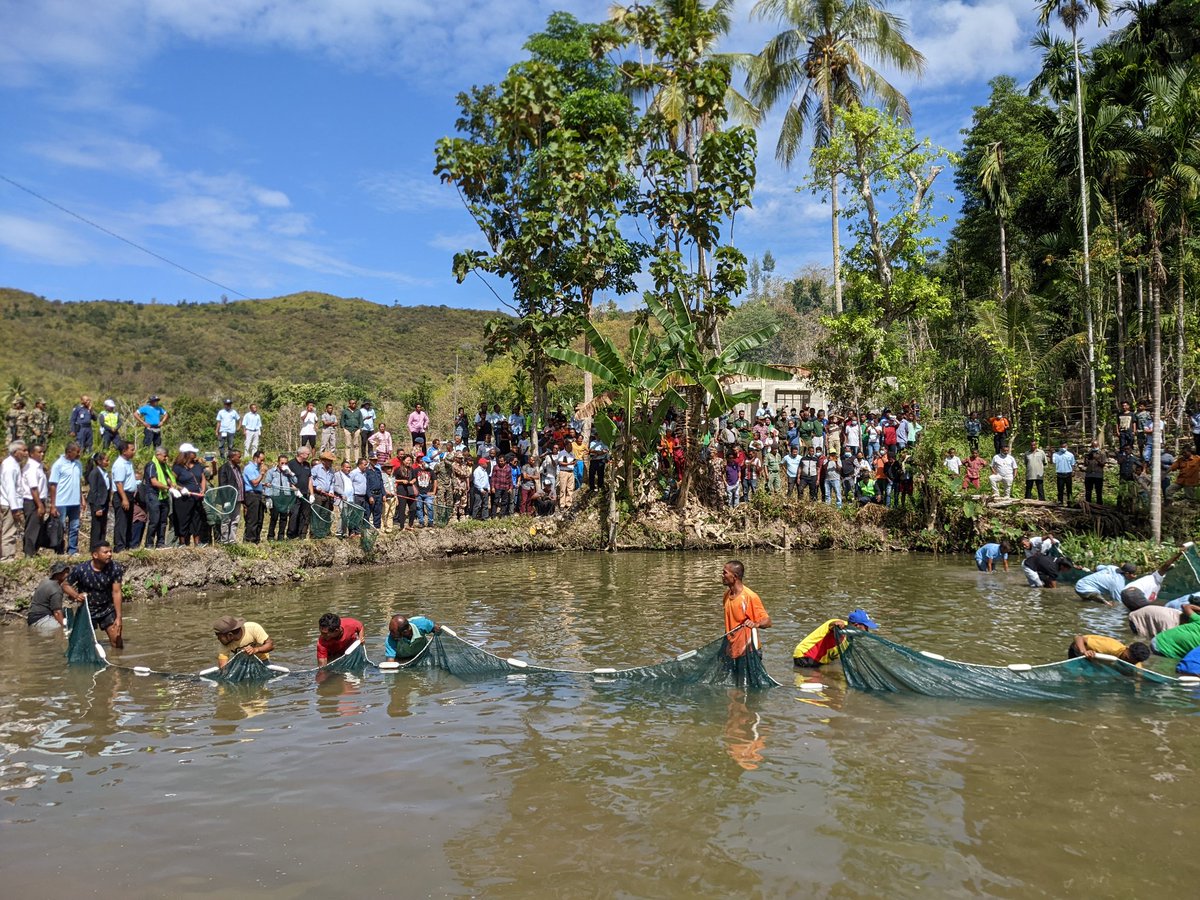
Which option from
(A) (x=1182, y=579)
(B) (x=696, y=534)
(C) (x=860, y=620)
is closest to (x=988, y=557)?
(A) (x=1182, y=579)

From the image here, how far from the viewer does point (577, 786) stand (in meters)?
7.36

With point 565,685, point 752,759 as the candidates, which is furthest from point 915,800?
point 565,685

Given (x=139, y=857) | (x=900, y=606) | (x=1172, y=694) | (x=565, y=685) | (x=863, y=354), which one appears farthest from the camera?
(x=863, y=354)

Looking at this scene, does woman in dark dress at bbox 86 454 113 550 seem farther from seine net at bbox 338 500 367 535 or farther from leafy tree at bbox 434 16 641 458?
leafy tree at bbox 434 16 641 458

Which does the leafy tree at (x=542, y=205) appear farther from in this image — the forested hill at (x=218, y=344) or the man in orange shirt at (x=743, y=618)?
the forested hill at (x=218, y=344)

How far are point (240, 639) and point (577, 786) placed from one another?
5.28 metres

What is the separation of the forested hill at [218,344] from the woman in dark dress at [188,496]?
38558mm

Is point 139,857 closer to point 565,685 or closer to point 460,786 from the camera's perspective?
point 460,786

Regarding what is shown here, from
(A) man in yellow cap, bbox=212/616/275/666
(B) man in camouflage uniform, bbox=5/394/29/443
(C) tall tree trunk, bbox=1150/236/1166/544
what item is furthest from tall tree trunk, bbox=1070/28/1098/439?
(B) man in camouflage uniform, bbox=5/394/29/443

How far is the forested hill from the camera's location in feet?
200

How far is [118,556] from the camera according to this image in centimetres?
1534

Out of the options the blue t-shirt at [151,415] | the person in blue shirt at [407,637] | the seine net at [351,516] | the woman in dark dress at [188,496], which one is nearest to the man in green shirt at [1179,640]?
the person in blue shirt at [407,637]

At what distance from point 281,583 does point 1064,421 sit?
27982 mm

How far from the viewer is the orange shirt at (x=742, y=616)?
973 centimetres
